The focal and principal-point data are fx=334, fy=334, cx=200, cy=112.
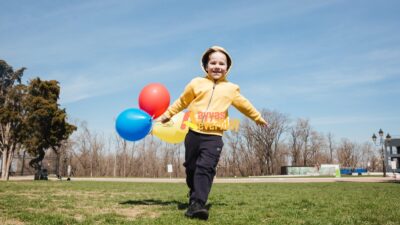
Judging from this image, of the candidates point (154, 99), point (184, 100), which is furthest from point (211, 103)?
point (154, 99)

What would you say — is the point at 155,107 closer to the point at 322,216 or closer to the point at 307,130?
the point at 322,216

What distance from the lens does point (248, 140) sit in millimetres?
75375

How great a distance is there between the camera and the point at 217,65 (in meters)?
5.35

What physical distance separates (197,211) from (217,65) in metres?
2.30

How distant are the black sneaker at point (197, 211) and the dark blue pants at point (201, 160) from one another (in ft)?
0.24

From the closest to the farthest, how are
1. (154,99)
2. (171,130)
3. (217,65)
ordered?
(217,65), (154,99), (171,130)

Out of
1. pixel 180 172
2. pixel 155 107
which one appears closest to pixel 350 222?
pixel 155 107

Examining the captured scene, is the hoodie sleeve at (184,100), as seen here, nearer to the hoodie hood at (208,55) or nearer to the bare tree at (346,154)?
the hoodie hood at (208,55)

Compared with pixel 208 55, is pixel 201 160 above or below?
below

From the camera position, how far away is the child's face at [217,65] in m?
5.36

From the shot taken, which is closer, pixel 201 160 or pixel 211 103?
pixel 201 160

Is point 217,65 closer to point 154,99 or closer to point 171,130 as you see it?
point 154,99

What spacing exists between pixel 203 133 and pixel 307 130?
78601 mm

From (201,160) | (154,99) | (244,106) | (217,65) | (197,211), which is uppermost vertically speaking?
(217,65)
